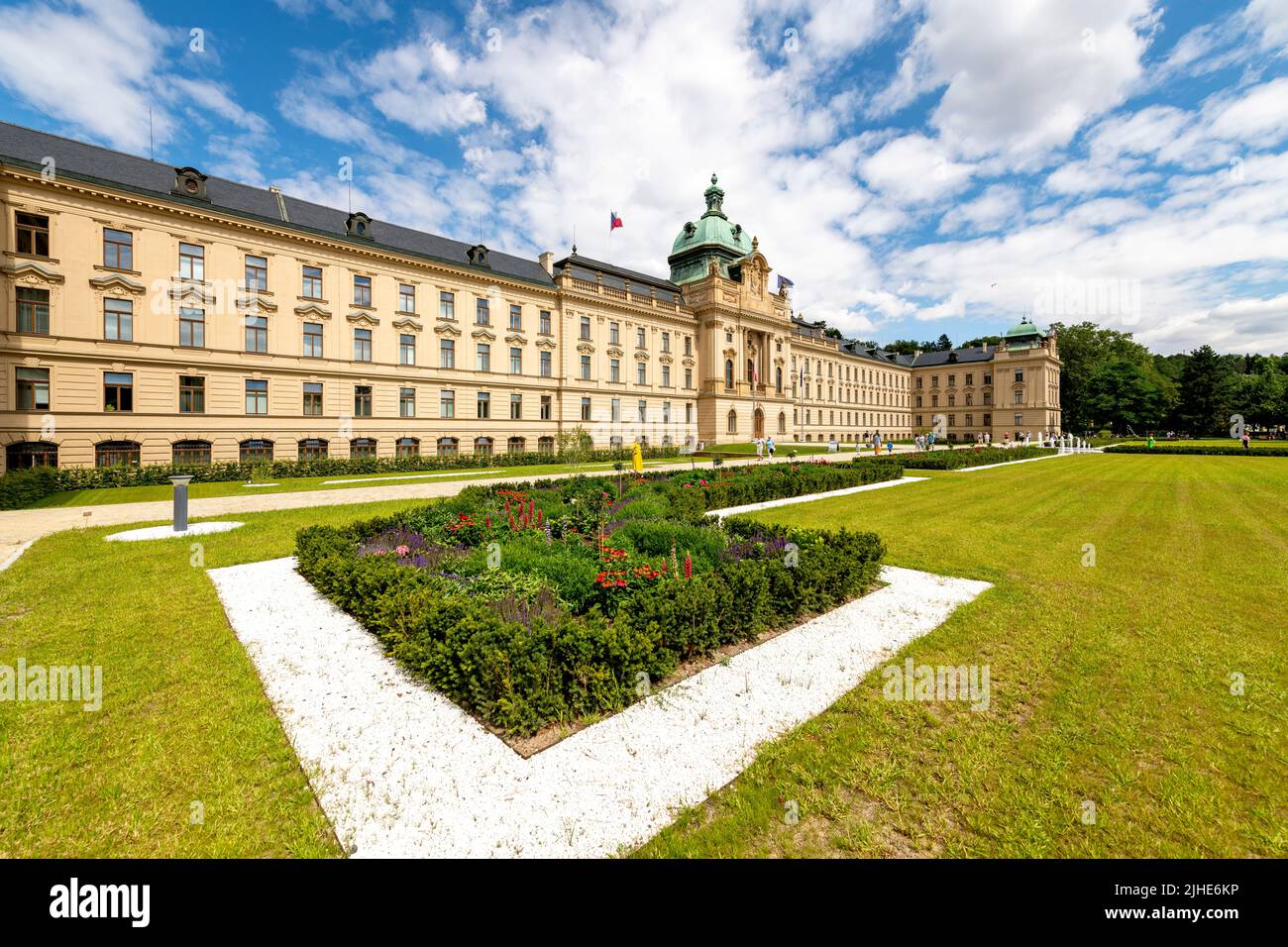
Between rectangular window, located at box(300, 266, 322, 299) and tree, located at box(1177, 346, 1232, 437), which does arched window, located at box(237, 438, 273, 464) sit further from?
tree, located at box(1177, 346, 1232, 437)

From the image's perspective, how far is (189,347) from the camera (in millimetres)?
27828

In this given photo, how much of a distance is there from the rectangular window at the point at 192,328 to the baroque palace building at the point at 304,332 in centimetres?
9

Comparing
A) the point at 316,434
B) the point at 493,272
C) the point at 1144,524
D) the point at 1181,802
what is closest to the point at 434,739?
the point at 1181,802

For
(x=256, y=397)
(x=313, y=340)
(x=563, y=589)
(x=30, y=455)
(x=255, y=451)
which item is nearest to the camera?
(x=563, y=589)

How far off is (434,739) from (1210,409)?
11167 cm

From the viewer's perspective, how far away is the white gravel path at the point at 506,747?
3340mm

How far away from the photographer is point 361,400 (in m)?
34.1

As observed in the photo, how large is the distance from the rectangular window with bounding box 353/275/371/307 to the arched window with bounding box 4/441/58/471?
16.9m

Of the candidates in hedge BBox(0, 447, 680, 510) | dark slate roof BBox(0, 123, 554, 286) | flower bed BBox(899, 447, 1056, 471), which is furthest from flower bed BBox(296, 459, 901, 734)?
dark slate roof BBox(0, 123, 554, 286)

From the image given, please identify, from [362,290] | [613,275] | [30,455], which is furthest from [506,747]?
[613,275]

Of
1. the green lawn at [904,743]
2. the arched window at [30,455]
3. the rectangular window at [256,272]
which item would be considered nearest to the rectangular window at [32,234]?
the rectangular window at [256,272]

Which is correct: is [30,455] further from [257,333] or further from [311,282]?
[311,282]

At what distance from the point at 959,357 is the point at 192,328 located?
109 metres
